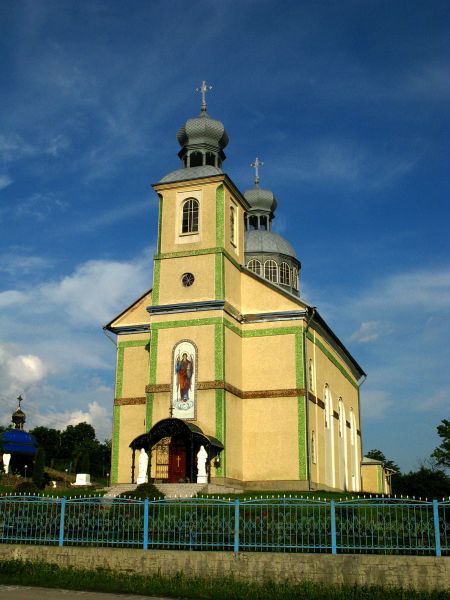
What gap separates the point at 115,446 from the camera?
29.9 metres

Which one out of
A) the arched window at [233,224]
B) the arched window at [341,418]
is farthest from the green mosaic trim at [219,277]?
the arched window at [341,418]

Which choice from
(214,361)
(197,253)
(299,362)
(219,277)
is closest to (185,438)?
(214,361)

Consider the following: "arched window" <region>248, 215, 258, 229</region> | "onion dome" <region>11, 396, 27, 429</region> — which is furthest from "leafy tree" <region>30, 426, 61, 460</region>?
"arched window" <region>248, 215, 258, 229</region>

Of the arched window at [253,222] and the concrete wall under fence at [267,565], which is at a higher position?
the arched window at [253,222]

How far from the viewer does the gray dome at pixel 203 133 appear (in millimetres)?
32656

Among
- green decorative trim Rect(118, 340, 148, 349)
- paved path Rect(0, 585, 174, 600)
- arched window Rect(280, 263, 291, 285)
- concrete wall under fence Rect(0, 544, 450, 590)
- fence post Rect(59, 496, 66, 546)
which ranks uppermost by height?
arched window Rect(280, 263, 291, 285)

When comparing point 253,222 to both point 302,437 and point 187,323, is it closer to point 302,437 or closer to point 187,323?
point 187,323

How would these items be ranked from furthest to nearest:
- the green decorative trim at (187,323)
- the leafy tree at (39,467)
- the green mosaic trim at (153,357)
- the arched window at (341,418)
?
1. the arched window at (341,418)
2. the leafy tree at (39,467)
3. the green mosaic trim at (153,357)
4. the green decorative trim at (187,323)

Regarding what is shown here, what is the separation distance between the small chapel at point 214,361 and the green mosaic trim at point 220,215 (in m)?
0.06

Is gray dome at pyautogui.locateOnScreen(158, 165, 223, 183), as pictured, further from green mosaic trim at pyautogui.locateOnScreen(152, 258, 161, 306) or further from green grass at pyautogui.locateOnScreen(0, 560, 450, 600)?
green grass at pyautogui.locateOnScreen(0, 560, 450, 600)

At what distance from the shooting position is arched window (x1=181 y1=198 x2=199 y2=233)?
99.7 feet

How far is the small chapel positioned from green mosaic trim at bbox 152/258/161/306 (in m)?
0.05

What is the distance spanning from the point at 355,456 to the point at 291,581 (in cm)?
2868

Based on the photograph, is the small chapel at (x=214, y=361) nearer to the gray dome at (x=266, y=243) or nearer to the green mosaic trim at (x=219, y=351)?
the green mosaic trim at (x=219, y=351)
